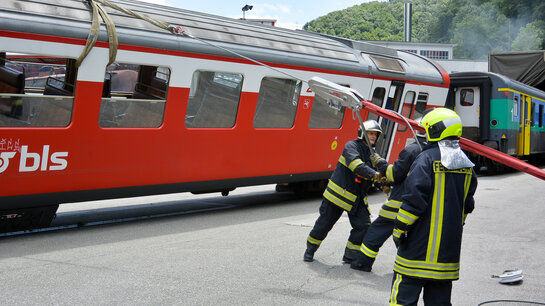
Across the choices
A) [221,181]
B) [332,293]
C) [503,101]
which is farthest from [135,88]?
[503,101]

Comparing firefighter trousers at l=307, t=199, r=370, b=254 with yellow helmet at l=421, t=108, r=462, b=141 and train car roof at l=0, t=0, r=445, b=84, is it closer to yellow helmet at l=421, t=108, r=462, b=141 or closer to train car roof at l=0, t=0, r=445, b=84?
yellow helmet at l=421, t=108, r=462, b=141

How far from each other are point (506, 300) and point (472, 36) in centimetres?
9057

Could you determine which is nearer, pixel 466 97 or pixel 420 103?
pixel 420 103

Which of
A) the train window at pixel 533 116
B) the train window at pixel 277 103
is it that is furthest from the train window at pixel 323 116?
the train window at pixel 533 116

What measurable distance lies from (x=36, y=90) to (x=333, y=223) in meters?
4.32

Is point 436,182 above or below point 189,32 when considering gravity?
below

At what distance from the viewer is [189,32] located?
9.91 m

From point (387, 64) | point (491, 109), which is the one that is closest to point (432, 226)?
point (387, 64)

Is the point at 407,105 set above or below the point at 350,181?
above

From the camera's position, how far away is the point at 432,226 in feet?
15.2

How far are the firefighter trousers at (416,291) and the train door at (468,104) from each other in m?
16.0

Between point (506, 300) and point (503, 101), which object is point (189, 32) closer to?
point (506, 300)

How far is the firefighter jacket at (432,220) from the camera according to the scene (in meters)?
4.59

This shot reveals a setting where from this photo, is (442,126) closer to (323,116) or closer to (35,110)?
(35,110)
